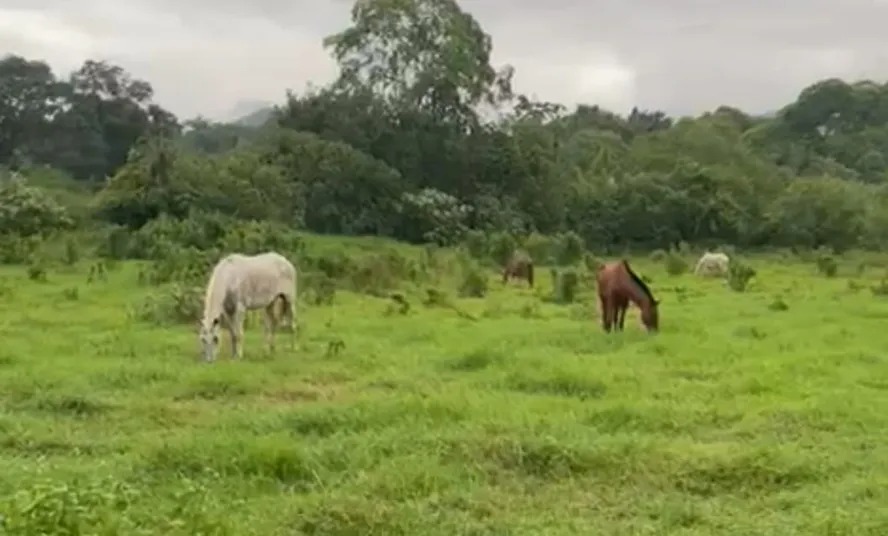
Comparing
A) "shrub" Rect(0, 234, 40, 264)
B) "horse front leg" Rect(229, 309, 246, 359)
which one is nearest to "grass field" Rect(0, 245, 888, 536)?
"horse front leg" Rect(229, 309, 246, 359)

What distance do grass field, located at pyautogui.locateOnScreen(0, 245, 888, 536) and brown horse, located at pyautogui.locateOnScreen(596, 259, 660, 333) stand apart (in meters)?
0.40

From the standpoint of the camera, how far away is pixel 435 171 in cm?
4488

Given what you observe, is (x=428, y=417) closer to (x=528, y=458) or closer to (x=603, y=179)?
(x=528, y=458)

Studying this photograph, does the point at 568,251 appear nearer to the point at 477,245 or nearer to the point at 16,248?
the point at 477,245

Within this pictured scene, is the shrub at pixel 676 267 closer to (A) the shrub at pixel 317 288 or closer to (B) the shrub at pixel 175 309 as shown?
(A) the shrub at pixel 317 288

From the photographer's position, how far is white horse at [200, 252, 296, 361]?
15273mm

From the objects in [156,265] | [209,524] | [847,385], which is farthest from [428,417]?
[156,265]

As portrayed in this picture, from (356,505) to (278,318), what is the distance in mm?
9381

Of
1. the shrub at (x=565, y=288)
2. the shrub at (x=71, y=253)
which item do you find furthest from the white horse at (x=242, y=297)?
the shrub at (x=71, y=253)

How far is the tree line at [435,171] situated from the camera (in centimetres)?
3881

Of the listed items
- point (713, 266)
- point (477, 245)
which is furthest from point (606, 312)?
point (477, 245)

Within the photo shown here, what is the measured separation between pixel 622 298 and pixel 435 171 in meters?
27.1

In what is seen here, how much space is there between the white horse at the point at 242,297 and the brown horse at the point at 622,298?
14.7 ft

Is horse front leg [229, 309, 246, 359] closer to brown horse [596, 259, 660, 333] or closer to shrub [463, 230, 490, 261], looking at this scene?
brown horse [596, 259, 660, 333]
